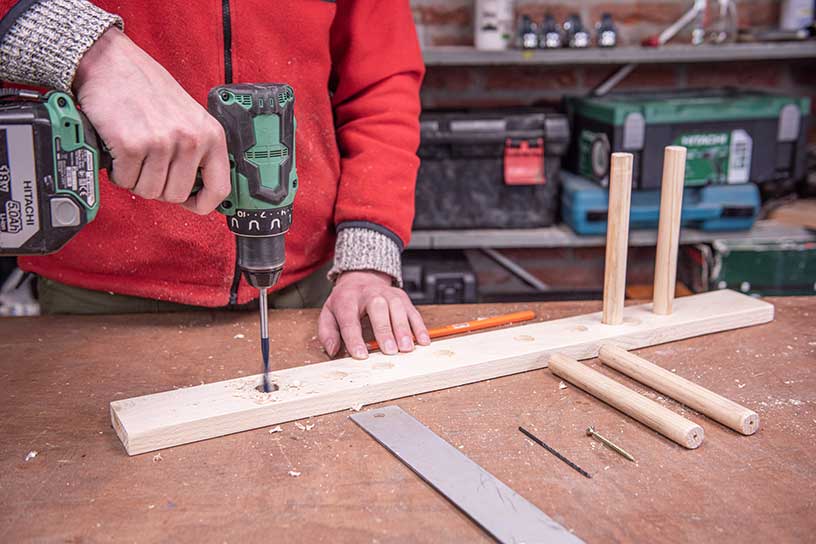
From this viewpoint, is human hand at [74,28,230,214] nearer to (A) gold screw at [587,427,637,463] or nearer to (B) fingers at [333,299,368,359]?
(B) fingers at [333,299,368,359]

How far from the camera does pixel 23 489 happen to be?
82cm

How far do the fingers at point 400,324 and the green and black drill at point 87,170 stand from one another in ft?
0.77

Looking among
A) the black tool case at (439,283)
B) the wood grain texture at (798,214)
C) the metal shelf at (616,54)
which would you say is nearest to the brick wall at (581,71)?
the metal shelf at (616,54)

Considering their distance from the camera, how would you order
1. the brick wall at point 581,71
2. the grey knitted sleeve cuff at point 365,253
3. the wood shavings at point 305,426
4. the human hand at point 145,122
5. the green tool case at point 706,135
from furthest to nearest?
the brick wall at point 581,71
the green tool case at point 706,135
the grey knitted sleeve cuff at point 365,253
the wood shavings at point 305,426
the human hand at point 145,122

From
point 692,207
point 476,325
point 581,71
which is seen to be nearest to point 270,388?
point 476,325

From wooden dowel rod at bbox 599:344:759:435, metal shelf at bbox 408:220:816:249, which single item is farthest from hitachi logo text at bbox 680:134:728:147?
wooden dowel rod at bbox 599:344:759:435

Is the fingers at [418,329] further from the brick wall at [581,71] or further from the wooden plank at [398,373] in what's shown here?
the brick wall at [581,71]

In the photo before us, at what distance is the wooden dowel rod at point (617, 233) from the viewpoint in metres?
1.15

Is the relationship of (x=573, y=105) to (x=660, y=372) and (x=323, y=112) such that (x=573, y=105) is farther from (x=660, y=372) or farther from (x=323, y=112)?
(x=660, y=372)

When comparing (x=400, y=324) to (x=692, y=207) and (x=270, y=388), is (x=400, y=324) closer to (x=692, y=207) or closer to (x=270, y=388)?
(x=270, y=388)

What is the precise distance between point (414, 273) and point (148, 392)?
1.66 metres

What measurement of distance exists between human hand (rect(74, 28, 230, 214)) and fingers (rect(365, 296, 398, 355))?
0.36 metres

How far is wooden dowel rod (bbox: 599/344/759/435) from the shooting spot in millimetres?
926

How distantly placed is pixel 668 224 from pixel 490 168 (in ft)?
4.96
